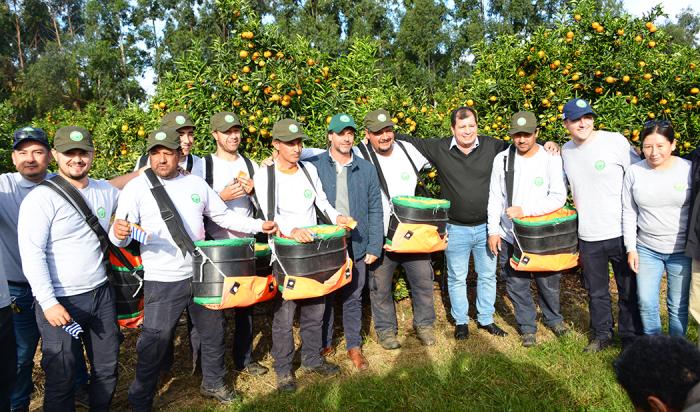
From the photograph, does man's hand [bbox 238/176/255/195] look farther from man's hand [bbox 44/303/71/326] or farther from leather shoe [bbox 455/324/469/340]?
leather shoe [bbox 455/324/469/340]

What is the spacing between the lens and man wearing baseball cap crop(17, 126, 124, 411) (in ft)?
9.80

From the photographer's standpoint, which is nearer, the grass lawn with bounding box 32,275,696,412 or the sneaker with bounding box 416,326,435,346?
the grass lawn with bounding box 32,275,696,412

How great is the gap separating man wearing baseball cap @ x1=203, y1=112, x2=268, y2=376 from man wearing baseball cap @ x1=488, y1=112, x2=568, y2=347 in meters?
2.18

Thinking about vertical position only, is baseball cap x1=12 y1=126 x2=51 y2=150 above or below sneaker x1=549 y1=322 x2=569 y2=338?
above

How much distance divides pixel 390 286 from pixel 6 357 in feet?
9.77

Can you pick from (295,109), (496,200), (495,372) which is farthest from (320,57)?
(495,372)

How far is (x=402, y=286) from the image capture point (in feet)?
18.2

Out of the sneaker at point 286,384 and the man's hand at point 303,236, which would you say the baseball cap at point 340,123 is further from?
the sneaker at point 286,384

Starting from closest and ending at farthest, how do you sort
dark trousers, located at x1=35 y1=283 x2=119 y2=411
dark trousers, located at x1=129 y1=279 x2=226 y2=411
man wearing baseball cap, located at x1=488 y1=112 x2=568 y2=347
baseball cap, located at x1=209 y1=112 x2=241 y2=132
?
dark trousers, located at x1=35 y1=283 x2=119 y2=411 < dark trousers, located at x1=129 y1=279 x2=226 y2=411 < baseball cap, located at x1=209 y1=112 x2=241 y2=132 < man wearing baseball cap, located at x1=488 y1=112 x2=568 y2=347

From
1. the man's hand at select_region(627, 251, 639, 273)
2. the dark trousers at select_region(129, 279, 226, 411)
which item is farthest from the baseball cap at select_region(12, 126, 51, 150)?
the man's hand at select_region(627, 251, 639, 273)

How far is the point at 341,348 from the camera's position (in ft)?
15.8

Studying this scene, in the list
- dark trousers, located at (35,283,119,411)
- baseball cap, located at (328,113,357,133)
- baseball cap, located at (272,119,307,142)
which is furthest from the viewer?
baseball cap, located at (328,113,357,133)

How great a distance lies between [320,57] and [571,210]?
3.03m

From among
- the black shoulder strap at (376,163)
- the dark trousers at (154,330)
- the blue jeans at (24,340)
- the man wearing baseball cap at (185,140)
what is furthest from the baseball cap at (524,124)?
the blue jeans at (24,340)
